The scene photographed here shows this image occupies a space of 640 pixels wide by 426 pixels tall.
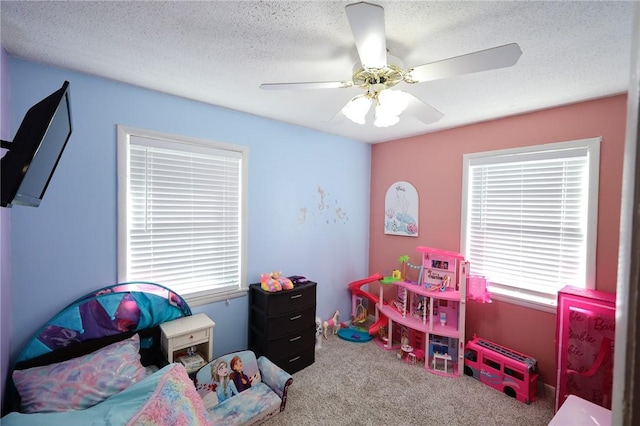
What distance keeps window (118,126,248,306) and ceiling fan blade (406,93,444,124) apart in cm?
161

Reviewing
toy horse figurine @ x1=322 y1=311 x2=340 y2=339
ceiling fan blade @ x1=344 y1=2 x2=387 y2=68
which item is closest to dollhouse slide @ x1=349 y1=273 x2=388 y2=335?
toy horse figurine @ x1=322 y1=311 x2=340 y2=339

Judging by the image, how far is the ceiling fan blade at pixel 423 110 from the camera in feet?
5.60

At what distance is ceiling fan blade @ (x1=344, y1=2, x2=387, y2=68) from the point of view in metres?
0.99

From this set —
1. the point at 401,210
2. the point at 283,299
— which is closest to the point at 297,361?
the point at 283,299

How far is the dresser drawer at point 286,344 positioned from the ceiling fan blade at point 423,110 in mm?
2194

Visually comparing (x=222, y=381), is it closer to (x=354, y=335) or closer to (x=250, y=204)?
(x=250, y=204)

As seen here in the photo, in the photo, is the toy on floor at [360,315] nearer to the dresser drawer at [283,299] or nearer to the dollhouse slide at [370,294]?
the dollhouse slide at [370,294]

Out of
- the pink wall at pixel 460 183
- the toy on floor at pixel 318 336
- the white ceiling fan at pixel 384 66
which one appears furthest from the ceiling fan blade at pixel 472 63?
the toy on floor at pixel 318 336

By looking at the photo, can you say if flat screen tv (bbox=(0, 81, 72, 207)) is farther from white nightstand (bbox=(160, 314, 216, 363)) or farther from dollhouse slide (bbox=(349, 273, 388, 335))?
dollhouse slide (bbox=(349, 273, 388, 335))

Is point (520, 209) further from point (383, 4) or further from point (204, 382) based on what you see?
point (204, 382)

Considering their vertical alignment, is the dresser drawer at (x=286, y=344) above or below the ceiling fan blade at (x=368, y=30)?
below

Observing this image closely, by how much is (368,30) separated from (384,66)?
28cm

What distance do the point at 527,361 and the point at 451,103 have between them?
2271 millimetres

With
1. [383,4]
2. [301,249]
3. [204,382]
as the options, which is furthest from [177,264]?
[383,4]
